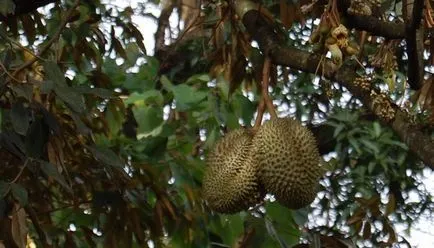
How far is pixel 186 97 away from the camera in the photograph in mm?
2387

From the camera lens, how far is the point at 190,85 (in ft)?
8.76

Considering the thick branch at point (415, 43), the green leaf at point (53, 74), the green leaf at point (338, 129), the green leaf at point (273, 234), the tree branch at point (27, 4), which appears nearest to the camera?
the thick branch at point (415, 43)

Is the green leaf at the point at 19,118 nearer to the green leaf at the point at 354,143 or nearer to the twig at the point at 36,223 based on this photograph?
the twig at the point at 36,223

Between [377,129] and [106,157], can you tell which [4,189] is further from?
[377,129]

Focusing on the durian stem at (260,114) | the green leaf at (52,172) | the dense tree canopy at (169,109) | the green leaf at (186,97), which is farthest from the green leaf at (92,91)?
the green leaf at (186,97)

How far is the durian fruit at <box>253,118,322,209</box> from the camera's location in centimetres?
147

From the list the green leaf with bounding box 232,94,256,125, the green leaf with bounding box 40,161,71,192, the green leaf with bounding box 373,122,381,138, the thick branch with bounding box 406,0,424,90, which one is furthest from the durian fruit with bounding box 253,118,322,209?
the green leaf with bounding box 373,122,381,138

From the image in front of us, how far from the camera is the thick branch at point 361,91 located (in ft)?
4.96

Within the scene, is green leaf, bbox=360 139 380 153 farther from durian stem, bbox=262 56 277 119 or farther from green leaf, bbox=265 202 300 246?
durian stem, bbox=262 56 277 119

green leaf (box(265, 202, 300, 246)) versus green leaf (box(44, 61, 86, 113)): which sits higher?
green leaf (box(44, 61, 86, 113))

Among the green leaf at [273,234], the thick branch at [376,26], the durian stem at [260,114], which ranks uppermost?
the thick branch at [376,26]

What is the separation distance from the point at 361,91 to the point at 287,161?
173 mm

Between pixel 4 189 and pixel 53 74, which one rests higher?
pixel 53 74

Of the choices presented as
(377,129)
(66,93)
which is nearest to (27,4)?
(66,93)
